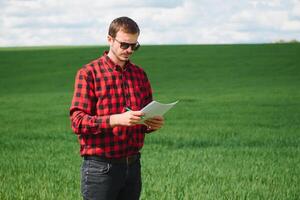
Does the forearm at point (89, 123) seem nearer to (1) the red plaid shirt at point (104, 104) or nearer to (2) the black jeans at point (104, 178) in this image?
(1) the red plaid shirt at point (104, 104)

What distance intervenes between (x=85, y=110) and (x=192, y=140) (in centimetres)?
805

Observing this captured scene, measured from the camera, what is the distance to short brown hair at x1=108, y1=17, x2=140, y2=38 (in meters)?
3.64

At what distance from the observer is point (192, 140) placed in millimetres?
11539

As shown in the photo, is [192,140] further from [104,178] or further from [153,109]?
[153,109]

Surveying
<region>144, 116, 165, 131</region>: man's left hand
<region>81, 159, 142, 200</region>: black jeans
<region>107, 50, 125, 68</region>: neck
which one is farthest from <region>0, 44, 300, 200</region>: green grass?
<region>107, 50, 125, 68</region>: neck

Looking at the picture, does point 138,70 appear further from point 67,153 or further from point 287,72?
point 287,72

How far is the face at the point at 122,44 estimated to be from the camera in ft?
12.0

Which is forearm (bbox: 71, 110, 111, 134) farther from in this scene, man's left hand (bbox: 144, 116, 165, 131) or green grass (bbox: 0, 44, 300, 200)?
green grass (bbox: 0, 44, 300, 200)

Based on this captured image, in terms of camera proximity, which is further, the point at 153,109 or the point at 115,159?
the point at 115,159

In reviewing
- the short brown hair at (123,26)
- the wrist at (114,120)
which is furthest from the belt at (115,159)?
the short brown hair at (123,26)

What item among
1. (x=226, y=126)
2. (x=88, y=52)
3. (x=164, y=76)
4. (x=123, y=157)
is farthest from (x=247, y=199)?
(x=88, y=52)

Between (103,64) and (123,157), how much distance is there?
0.63m

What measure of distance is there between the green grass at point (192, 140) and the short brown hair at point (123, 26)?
3005mm

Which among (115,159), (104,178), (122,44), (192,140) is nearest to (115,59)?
(122,44)
